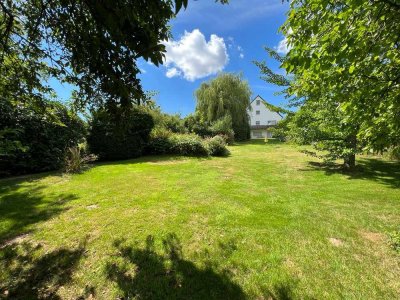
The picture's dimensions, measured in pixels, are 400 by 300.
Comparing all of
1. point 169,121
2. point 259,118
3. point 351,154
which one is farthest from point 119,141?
point 259,118

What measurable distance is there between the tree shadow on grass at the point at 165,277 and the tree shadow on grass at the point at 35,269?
57 cm

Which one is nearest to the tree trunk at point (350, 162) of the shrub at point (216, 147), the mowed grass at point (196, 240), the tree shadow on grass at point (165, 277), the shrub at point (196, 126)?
the mowed grass at point (196, 240)

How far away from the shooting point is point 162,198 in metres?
5.88

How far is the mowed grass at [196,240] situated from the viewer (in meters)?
2.94

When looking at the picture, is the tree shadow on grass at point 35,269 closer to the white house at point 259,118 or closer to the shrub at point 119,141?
the shrub at point 119,141

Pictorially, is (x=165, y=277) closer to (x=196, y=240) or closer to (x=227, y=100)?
(x=196, y=240)

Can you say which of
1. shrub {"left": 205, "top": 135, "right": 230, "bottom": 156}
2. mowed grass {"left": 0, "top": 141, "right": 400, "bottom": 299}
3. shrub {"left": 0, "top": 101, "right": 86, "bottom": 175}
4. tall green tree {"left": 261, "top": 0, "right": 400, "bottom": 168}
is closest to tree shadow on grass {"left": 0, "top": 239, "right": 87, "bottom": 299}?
mowed grass {"left": 0, "top": 141, "right": 400, "bottom": 299}

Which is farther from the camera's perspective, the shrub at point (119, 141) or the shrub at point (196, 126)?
the shrub at point (196, 126)

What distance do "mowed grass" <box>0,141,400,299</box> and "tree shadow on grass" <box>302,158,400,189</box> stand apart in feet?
2.90

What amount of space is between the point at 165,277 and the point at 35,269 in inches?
70.1

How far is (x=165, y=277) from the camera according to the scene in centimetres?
310

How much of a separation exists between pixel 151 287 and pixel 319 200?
182 inches

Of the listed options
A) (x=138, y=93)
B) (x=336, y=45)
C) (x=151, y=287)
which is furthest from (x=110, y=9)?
(x=151, y=287)

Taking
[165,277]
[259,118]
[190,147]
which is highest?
[259,118]
